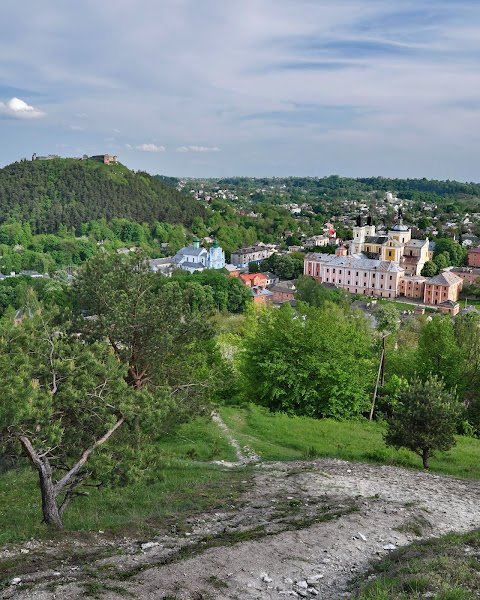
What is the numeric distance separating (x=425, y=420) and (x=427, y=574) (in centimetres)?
949

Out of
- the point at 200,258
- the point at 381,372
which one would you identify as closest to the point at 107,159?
the point at 200,258

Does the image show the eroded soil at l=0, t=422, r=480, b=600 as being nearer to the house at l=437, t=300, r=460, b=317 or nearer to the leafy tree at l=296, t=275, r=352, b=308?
the leafy tree at l=296, t=275, r=352, b=308

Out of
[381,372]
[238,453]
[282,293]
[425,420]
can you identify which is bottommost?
[282,293]

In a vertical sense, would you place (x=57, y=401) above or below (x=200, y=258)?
above

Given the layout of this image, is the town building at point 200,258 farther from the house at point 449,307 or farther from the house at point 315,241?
the house at point 449,307

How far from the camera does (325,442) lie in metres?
20.2

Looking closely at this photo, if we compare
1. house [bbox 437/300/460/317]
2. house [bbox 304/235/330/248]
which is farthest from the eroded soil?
house [bbox 304/235/330/248]

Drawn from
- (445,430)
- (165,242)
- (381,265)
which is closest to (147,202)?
(165,242)

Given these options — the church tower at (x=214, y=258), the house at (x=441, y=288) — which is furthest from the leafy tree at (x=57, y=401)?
the church tower at (x=214, y=258)

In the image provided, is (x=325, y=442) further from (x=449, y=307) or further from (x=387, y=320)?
(x=449, y=307)

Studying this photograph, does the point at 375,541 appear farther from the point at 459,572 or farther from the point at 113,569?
the point at 113,569

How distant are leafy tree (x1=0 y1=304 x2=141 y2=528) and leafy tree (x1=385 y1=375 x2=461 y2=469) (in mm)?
9128

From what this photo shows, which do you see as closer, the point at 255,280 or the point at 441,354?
the point at 441,354

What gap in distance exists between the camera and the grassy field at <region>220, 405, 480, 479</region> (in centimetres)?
1866
